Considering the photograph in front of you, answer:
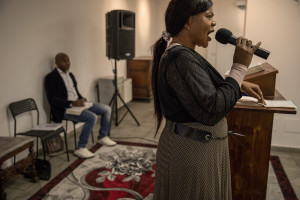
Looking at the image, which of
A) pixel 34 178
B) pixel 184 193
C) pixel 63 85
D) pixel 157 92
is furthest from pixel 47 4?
pixel 184 193

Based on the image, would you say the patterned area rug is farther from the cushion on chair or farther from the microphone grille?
the microphone grille

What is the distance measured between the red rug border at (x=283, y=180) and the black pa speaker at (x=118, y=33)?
7.73 feet

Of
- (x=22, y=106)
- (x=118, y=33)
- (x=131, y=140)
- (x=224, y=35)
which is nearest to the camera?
(x=224, y=35)

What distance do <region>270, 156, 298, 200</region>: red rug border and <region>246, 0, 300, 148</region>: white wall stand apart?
0.46 m

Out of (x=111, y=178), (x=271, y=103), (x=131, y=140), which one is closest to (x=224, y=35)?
(x=271, y=103)

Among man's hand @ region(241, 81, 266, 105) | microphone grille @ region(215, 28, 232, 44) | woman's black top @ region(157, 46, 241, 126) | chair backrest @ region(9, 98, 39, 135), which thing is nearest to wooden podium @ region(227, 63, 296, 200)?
man's hand @ region(241, 81, 266, 105)

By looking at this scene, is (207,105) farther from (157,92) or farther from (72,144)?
(72,144)

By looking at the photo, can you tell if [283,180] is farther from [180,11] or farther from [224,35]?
[180,11]

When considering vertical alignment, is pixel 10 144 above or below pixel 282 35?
below

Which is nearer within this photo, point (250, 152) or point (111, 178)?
point (250, 152)

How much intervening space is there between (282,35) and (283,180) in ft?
4.92

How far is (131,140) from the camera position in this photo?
3791 mm

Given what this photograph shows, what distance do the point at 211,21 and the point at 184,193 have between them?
67 centimetres

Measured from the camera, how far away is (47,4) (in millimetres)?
3365
